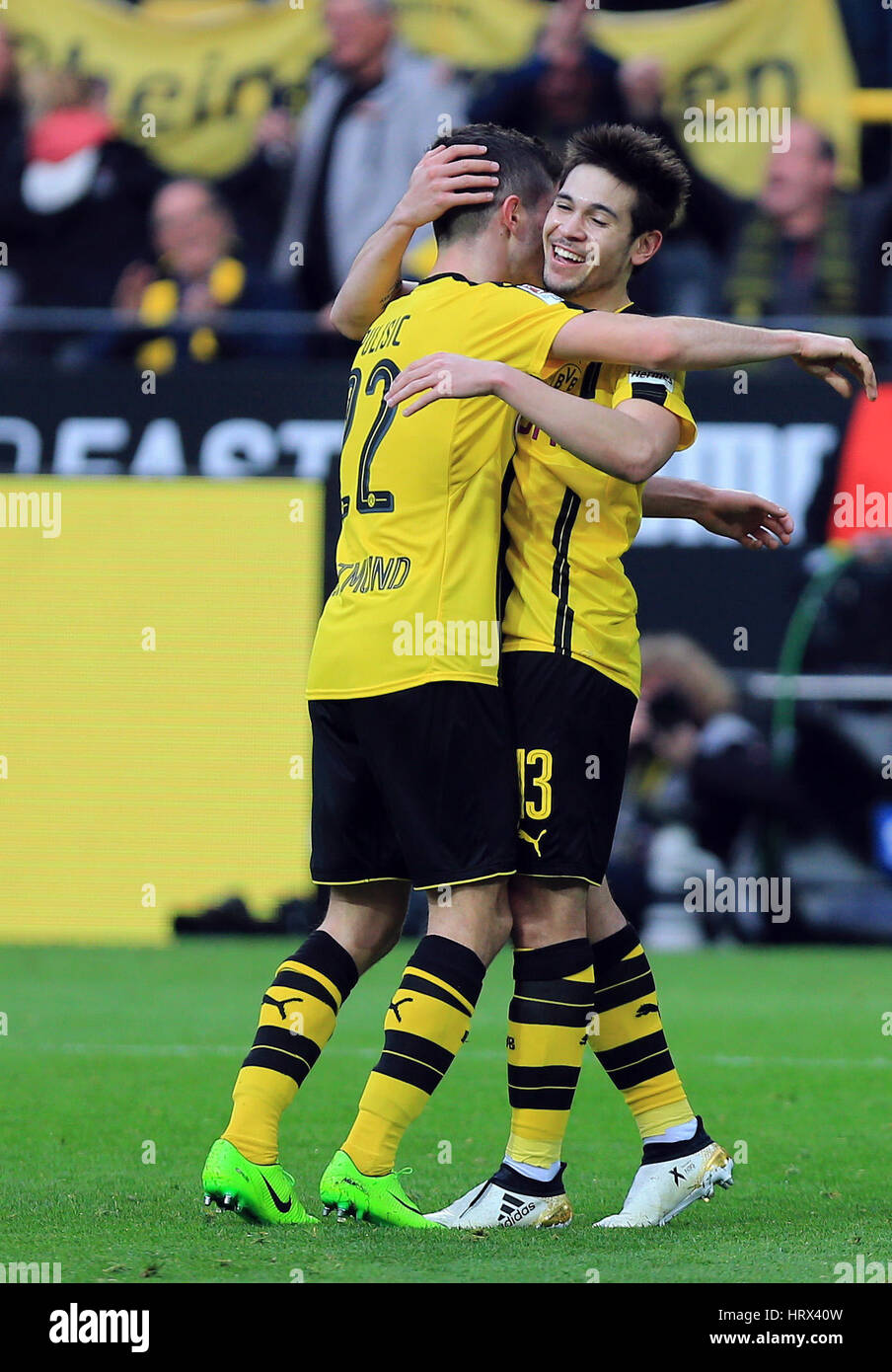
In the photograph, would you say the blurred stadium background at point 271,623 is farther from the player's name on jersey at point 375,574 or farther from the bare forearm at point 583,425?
the bare forearm at point 583,425

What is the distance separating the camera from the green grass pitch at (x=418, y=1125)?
339 cm

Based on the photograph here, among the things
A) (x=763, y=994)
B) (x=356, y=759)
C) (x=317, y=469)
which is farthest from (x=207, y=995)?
(x=356, y=759)

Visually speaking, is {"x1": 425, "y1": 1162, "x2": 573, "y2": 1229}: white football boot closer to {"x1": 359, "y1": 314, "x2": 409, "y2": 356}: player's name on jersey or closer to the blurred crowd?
{"x1": 359, "y1": 314, "x2": 409, "y2": 356}: player's name on jersey

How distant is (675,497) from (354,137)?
7368 mm

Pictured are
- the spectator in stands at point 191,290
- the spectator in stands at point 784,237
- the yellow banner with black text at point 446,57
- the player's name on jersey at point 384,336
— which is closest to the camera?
the player's name on jersey at point 384,336

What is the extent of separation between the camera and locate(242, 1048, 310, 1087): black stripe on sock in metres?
3.78

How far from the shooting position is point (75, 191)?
11758 mm

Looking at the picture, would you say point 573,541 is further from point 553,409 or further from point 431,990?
point 431,990

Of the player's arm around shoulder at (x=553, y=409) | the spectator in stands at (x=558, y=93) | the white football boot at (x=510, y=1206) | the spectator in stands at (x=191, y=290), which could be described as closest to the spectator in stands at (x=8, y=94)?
the spectator in stands at (x=191, y=290)

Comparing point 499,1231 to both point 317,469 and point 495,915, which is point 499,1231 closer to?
point 495,915

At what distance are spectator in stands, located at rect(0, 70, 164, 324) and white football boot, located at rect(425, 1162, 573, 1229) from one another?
28.9 ft

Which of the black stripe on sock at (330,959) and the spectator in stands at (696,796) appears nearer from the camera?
the black stripe on sock at (330,959)

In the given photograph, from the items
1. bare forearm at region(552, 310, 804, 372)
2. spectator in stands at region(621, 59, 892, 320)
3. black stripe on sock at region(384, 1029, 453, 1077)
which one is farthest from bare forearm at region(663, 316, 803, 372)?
spectator in stands at region(621, 59, 892, 320)

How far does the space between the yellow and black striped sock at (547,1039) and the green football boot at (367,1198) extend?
283 millimetres
